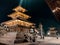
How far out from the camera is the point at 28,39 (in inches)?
591

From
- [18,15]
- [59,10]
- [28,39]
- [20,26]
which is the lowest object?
[28,39]

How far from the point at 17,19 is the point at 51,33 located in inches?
675

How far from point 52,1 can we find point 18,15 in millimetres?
43923

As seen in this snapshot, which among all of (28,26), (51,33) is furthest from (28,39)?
(28,26)

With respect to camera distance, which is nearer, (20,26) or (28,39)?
(28,39)

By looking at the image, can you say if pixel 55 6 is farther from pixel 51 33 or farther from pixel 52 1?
pixel 51 33

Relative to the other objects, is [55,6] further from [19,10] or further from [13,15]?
[19,10]

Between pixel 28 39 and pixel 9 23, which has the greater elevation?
pixel 9 23

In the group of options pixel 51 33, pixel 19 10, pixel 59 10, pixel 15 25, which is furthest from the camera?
pixel 19 10

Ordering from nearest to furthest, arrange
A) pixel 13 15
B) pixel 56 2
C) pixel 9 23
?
pixel 56 2, pixel 9 23, pixel 13 15

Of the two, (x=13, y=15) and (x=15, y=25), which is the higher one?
(x=13, y=15)

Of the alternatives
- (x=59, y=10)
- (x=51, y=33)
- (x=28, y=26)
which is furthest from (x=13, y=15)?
(x=59, y=10)

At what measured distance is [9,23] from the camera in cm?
4816

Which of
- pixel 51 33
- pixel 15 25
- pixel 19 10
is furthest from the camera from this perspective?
pixel 19 10
